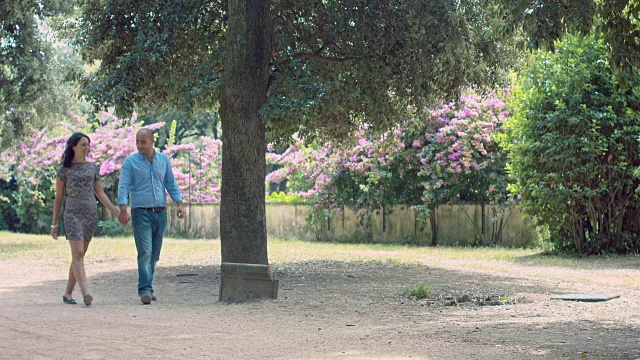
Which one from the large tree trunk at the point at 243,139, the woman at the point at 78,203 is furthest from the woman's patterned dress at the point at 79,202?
the large tree trunk at the point at 243,139

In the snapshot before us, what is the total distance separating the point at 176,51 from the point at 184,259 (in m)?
5.30

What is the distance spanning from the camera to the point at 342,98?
1251cm

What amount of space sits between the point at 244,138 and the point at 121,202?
1943mm

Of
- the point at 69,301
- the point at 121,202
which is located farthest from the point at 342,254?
the point at 69,301

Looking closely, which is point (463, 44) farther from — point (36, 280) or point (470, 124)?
point (470, 124)

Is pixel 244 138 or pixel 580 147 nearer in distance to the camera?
pixel 244 138

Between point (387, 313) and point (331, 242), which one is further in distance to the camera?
point (331, 242)

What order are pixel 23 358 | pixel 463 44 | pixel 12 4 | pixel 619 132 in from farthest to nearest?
pixel 12 4 < pixel 619 132 < pixel 463 44 < pixel 23 358

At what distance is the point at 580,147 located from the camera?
53.4ft

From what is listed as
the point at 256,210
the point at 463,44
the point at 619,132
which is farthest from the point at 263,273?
the point at 619,132

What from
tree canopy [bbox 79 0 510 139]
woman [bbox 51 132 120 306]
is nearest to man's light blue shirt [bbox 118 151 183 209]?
woman [bbox 51 132 120 306]

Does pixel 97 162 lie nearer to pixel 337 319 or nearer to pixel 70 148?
pixel 70 148

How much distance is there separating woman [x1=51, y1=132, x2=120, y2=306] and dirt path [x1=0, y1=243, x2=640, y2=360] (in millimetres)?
403

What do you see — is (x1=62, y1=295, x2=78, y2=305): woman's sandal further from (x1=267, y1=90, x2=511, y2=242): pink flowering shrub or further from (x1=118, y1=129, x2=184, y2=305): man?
(x1=267, y1=90, x2=511, y2=242): pink flowering shrub
